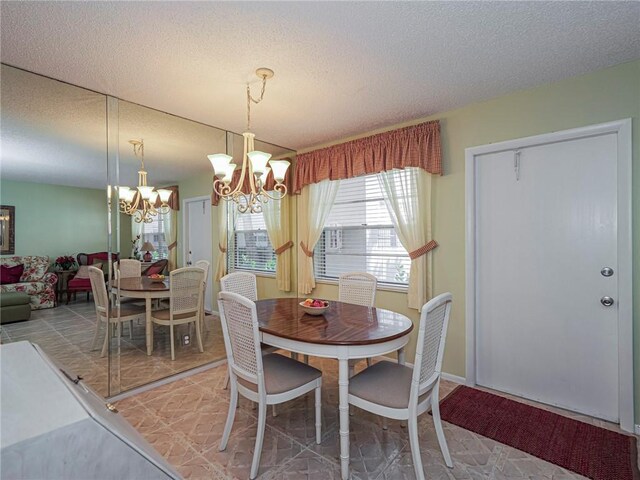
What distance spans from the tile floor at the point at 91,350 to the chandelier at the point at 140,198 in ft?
2.73

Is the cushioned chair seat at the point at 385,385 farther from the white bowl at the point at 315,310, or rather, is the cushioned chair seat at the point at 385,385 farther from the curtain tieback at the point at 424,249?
the curtain tieback at the point at 424,249

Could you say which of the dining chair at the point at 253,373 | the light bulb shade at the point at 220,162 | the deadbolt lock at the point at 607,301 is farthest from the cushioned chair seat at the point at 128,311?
the deadbolt lock at the point at 607,301

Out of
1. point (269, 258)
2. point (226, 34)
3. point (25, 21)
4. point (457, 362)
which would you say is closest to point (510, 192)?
point (457, 362)

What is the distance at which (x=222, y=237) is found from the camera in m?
3.62

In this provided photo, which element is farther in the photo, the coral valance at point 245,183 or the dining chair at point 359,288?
the coral valance at point 245,183

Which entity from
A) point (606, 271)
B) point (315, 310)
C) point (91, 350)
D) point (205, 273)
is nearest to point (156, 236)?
point (205, 273)

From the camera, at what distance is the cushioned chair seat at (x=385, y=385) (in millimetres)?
1698

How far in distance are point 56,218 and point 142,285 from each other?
89 cm

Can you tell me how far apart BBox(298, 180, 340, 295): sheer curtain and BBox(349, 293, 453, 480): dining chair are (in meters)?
2.09

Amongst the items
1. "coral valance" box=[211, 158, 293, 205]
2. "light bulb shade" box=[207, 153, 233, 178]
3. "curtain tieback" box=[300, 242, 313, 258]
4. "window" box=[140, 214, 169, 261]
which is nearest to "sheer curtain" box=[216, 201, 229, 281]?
"coral valance" box=[211, 158, 293, 205]

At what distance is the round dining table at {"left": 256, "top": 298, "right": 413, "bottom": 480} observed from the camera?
1712 millimetres

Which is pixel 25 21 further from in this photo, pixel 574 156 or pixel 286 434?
pixel 574 156

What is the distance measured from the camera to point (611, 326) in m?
2.21

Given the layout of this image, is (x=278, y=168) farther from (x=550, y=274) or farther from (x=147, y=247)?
(x=550, y=274)
